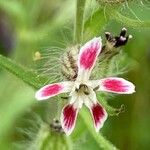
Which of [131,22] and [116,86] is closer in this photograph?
[116,86]

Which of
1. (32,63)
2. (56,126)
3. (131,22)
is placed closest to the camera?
(131,22)

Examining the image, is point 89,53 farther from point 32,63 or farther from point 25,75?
point 32,63

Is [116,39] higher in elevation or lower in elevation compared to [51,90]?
higher

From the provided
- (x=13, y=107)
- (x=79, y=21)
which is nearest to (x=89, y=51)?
(x=79, y=21)

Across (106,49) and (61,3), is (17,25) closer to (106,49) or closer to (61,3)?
(61,3)

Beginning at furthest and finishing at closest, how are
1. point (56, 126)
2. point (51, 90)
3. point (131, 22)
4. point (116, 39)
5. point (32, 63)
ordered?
point (32, 63), point (56, 126), point (116, 39), point (131, 22), point (51, 90)

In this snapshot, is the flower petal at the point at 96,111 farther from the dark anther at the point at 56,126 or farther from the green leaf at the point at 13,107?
the green leaf at the point at 13,107
